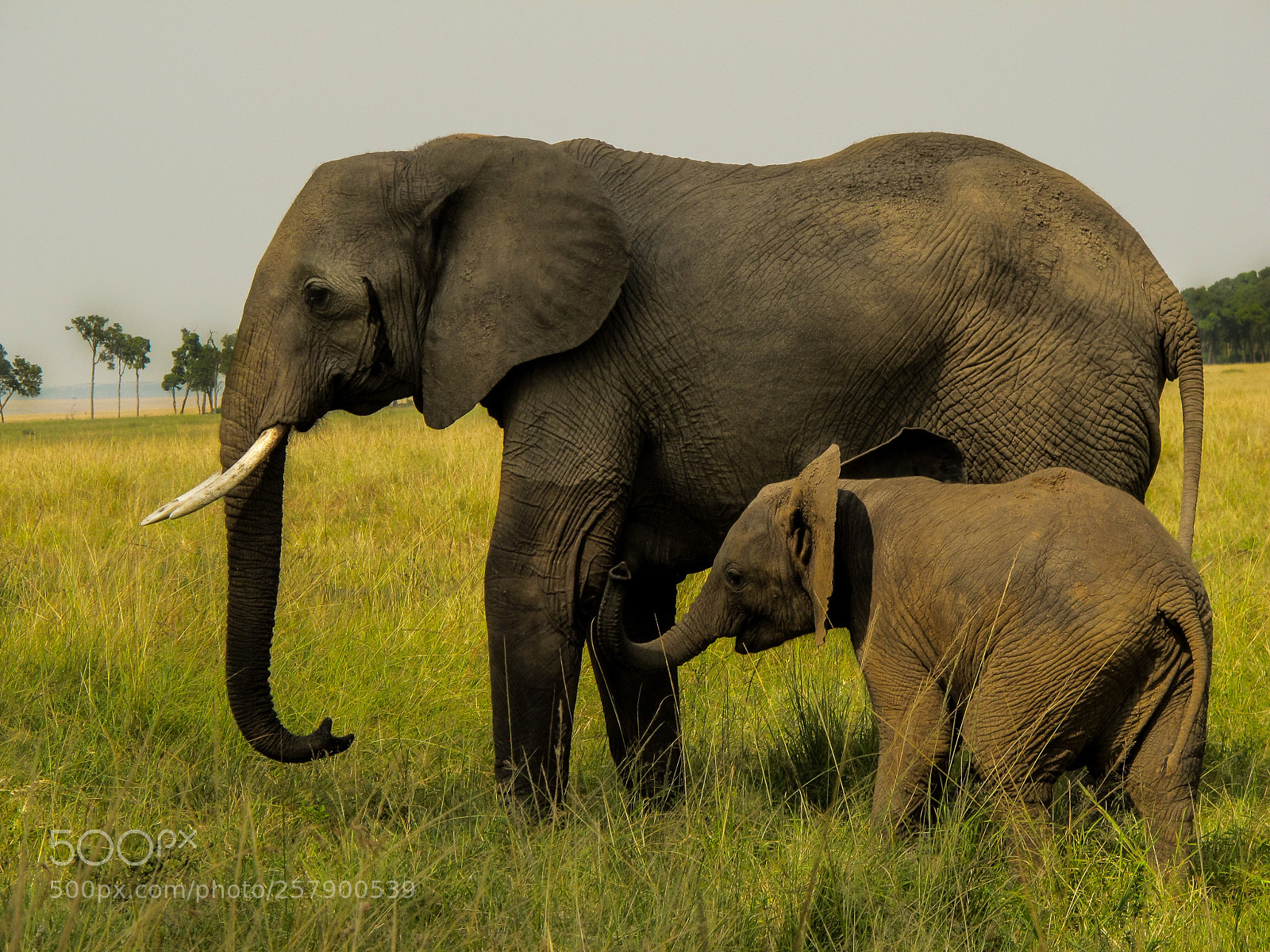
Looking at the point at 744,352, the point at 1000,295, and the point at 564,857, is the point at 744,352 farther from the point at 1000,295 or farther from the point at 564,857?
the point at 564,857

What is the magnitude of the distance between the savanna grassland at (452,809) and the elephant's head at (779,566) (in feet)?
1.43

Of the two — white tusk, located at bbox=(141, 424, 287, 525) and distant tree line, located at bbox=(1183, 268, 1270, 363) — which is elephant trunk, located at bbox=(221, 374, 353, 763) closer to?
white tusk, located at bbox=(141, 424, 287, 525)

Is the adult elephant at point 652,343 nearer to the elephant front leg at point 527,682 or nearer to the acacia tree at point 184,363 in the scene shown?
the elephant front leg at point 527,682

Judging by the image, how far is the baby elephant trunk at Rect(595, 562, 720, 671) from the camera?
13.0 feet

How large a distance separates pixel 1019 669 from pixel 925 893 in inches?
26.6

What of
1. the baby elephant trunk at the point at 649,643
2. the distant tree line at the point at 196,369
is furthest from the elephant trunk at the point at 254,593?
the distant tree line at the point at 196,369

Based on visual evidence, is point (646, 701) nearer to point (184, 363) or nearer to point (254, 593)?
point (254, 593)

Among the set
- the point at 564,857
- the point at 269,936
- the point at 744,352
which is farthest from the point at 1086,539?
the point at 269,936

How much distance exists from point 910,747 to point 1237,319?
119 metres

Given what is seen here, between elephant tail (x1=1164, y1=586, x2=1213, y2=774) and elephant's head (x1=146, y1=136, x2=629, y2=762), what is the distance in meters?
2.11

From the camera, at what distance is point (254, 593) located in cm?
446

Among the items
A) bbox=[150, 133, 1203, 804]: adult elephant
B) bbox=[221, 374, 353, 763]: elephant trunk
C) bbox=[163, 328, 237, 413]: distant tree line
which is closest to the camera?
bbox=[150, 133, 1203, 804]: adult elephant

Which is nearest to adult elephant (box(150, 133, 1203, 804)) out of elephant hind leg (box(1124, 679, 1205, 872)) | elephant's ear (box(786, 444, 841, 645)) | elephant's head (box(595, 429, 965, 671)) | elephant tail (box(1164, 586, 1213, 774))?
elephant's head (box(595, 429, 965, 671))

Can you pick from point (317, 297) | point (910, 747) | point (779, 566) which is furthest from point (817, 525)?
point (317, 297)
